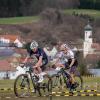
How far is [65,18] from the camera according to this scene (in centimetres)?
15400

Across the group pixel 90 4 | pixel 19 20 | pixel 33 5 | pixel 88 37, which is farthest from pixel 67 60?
pixel 90 4

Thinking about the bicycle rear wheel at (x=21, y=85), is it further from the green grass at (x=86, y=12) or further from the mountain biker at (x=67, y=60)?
the green grass at (x=86, y=12)

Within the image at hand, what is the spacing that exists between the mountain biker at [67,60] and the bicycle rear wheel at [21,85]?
1809 mm

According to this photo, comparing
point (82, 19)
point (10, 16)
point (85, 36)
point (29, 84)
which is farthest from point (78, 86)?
point (10, 16)

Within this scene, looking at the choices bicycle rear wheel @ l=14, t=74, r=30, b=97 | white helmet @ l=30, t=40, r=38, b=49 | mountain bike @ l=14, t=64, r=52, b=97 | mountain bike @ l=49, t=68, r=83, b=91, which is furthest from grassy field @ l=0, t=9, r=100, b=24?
white helmet @ l=30, t=40, r=38, b=49

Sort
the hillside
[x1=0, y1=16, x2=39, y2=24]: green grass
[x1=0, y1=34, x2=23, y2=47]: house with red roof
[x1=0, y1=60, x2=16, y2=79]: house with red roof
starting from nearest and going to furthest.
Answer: [x1=0, y1=60, x2=16, y2=79]: house with red roof, [x1=0, y1=34, x2=23, y2=47]: house with red roof, the hillside, [x1=0, y1=16, x2=39, y2=24]: green grass

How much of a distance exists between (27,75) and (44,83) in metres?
0.79

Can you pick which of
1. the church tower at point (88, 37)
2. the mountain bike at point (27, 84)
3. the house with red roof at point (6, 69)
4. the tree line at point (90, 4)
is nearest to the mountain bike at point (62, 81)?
the mountain bike at point (27, 84)

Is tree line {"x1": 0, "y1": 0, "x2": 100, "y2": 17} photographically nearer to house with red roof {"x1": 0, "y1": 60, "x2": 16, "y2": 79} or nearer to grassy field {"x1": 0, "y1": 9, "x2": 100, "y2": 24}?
grassy field {"x1": 0, "y1": 9, "x2": 100, "y2": 24}

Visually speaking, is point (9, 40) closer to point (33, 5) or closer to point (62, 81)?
point (33, 5)

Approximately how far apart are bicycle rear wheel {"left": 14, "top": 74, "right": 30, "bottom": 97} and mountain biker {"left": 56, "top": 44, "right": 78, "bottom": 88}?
181cm

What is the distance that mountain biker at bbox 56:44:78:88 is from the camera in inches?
677

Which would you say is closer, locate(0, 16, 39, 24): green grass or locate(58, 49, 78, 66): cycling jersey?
locate(58, 49, 78, 66): cycling jersey

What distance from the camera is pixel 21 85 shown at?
1567 cm
